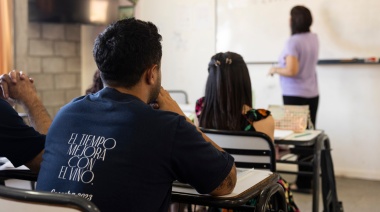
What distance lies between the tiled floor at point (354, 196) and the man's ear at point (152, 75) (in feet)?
7.82

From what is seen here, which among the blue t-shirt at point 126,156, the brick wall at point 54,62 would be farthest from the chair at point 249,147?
the brick wall at point 54,62

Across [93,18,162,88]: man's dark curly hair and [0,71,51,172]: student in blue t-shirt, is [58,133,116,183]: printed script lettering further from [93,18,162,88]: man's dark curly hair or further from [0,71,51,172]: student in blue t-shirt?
[0,71,51,172]: student in blue t-shirt

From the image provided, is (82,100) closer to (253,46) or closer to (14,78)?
(14,78)

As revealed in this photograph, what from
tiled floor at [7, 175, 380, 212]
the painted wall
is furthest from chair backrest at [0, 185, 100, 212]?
the painted wall

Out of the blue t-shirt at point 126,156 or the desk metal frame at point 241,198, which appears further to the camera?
the desk metal frame at point 241,198

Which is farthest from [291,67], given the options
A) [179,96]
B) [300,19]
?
[179,96]

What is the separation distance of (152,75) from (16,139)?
49cm

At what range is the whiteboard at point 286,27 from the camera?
4.06 m

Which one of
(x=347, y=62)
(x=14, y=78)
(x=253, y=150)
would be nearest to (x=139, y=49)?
(x=14, y=78)

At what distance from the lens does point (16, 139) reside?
4.83 feet

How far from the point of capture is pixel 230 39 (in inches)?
Answer: 185

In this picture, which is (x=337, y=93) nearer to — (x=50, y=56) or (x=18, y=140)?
(x=50, y=56)

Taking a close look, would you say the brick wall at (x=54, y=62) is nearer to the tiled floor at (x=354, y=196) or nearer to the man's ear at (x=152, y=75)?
the tiled floor at (x=354, y=196)

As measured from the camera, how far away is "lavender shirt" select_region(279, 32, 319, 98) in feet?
12.3
